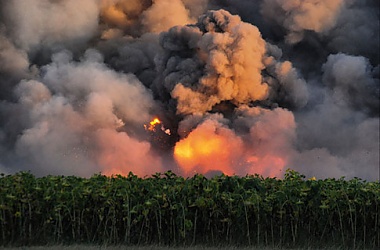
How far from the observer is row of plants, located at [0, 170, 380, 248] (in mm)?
9453

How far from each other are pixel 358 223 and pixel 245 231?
2128mm

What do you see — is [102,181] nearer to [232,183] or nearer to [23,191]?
[23,191]

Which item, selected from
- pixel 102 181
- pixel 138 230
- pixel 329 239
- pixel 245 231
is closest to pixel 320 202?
pixel 329 239

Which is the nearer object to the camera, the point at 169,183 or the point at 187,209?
the point at 187,209

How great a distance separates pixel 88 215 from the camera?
9570 mm

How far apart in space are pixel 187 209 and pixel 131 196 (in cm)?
101

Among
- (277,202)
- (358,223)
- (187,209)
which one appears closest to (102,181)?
(187,209)

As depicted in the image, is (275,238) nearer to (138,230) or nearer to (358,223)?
(358,223)

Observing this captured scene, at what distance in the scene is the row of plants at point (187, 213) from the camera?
372 inches

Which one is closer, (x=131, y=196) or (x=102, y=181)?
(x=131, y=196)

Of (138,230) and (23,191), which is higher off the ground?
(23,191)

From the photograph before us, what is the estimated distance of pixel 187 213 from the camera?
9.44 metres

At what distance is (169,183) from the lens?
1025 centimetres

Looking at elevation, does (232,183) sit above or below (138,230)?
above
